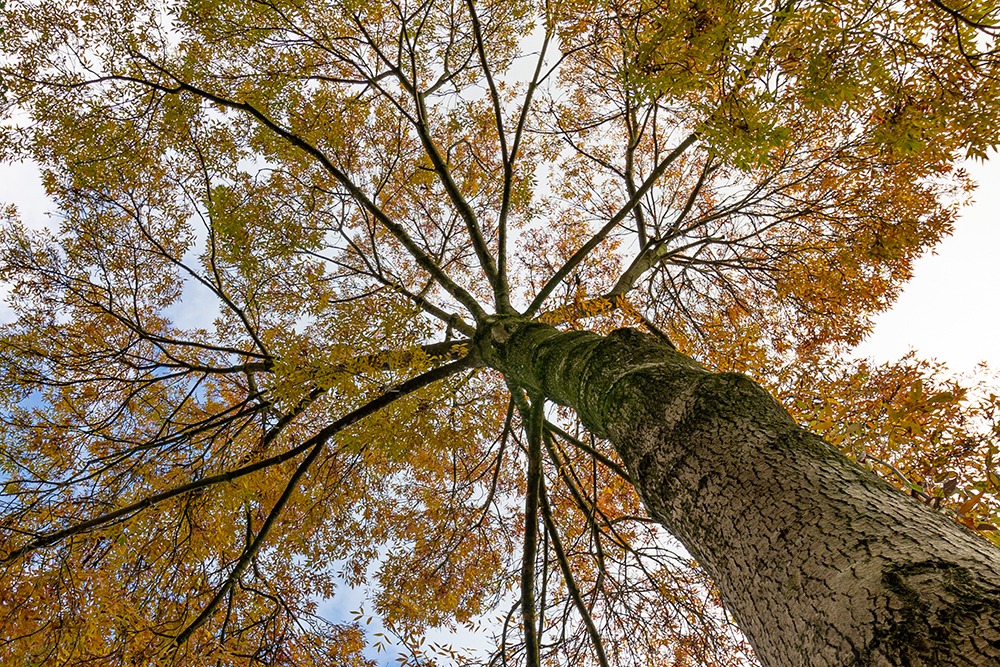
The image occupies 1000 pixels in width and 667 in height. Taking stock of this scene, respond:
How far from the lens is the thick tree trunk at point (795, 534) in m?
0.84

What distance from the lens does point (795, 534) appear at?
1130 millimetres

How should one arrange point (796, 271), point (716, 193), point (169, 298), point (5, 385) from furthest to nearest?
point (716, 193)
point (169, 298)
point (796, 271)
point (5, 385)

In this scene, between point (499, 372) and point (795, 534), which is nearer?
point (795, 534)

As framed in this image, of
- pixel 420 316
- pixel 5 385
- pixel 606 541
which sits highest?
pixel 5 385

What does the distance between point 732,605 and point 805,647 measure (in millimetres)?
332

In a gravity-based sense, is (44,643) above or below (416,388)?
below

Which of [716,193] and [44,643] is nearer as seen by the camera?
[44,643]

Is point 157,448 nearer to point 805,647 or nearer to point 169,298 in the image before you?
point 169,298

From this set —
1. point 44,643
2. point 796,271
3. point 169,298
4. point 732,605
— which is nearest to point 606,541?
point 796,271

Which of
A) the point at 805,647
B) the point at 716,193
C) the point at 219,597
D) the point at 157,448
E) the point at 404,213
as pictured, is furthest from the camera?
the point at 716,193

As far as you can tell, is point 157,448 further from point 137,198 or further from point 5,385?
point 137,198

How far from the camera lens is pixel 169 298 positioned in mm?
5793

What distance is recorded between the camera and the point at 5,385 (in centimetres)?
418

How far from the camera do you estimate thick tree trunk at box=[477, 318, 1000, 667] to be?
2.75 feet
